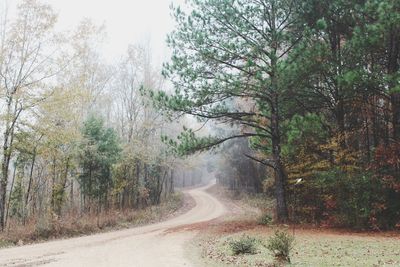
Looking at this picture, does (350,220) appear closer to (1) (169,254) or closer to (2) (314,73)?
(2) (314,73)

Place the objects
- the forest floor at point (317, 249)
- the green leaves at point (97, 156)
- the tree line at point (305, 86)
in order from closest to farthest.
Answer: the forest floor at point (317, 249) → the tree line at point (305, 86) → the green leaves at point (97, 156)

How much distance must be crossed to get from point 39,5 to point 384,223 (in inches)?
765

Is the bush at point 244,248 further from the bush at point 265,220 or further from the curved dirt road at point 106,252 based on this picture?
the bush at point 265,220

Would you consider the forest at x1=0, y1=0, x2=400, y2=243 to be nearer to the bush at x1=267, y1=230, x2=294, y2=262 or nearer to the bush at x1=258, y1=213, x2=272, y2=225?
the bush at x1=258, y1=213, x2=272, y2=225

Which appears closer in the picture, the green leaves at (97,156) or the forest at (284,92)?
the forest at (284,92)

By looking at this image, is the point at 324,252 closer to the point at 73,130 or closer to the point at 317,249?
the point at 317,249

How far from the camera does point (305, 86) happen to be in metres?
17.7

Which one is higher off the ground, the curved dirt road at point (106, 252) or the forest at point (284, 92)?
the forest at point (284, 92)

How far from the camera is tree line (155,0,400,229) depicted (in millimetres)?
15867

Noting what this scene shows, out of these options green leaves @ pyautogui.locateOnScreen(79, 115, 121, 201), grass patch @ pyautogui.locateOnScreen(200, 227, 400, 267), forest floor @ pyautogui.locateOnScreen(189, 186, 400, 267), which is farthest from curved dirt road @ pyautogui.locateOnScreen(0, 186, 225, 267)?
green leaves @ pyautogui.locateOnScreen(79, 115, 121, 201)

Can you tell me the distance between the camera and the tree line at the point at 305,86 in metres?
15.9

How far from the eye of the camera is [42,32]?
18875 millimetres

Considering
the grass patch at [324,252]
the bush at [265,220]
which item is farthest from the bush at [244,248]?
the bush at [265,220]

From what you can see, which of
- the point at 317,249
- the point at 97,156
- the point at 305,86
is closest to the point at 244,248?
the point at 317,249
